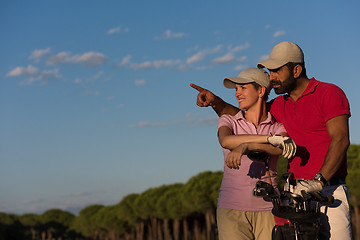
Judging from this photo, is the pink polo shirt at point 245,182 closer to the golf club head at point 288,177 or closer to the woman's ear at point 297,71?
the golf club head at point 288,177

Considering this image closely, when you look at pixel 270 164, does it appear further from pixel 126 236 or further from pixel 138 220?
pixel 126 236

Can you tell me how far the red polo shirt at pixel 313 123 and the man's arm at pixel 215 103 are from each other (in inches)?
41.8

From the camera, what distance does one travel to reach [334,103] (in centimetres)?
495

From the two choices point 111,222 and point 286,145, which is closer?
point 286,145

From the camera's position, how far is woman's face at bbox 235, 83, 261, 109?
18.5 feet

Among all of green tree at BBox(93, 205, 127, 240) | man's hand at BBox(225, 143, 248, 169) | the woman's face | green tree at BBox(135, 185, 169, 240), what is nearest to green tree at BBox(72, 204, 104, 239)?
green tree at BBox(93, 205, 127, 240)

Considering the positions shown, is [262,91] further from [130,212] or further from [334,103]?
[130,212]

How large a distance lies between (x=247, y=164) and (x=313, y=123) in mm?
792

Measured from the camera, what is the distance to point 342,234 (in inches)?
193

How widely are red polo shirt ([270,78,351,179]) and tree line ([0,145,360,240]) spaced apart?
821 inches

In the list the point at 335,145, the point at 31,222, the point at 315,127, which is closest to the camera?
the point at 335,145

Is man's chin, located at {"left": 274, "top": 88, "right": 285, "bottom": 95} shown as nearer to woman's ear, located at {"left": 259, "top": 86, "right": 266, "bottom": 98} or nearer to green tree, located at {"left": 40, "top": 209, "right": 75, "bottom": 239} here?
woman's ear, located at {"left": 259, "top": 86, "right": 266, "bottom": 98}

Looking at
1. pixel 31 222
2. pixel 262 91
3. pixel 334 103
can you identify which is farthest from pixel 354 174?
pixel 31 222

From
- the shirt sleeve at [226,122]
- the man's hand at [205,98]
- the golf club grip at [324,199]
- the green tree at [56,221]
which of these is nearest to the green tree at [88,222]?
the green tree at [56,221]
